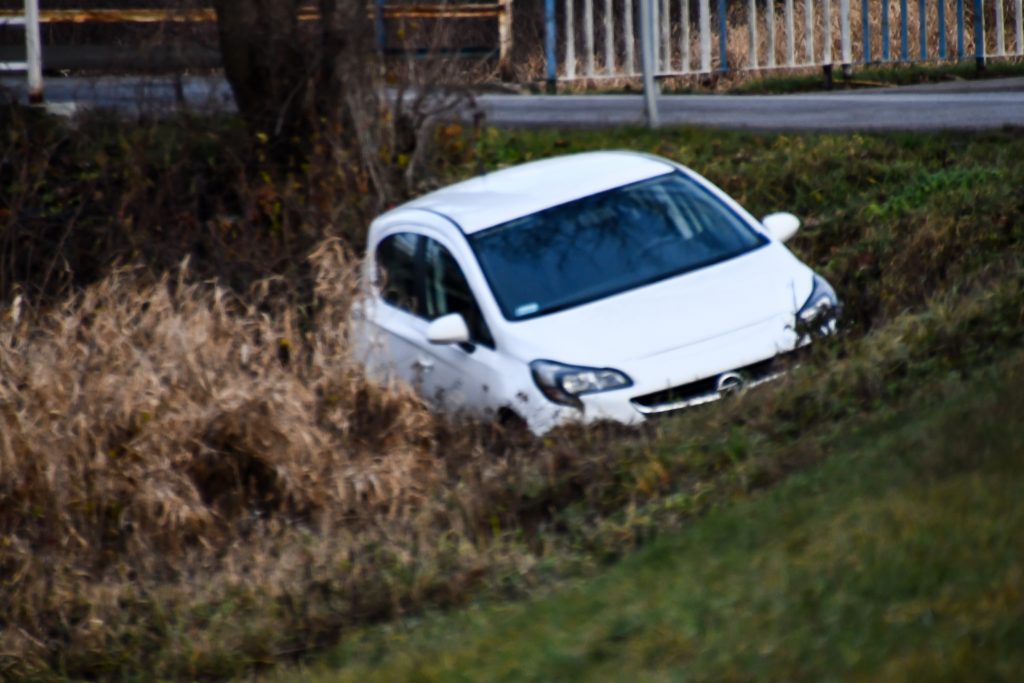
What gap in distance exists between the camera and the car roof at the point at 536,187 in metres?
9.45

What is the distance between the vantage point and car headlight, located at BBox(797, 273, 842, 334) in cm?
841

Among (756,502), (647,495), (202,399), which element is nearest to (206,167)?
(202,399)

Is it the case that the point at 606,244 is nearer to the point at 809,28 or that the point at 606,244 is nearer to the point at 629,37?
the point at 809,28

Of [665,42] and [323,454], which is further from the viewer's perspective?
[665,42]

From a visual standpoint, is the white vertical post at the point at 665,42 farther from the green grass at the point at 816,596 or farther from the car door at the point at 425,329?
the green grass at the point at 816,596

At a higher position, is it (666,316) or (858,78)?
(858,78)

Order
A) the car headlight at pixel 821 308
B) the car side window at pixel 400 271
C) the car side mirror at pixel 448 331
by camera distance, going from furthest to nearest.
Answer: the car side window at pixel 400 271, the car side mirror at pixel 448 331, the car headlight at pixel 821 308

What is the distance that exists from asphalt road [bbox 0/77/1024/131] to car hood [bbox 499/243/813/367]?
590 cm

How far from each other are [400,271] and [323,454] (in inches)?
64.1

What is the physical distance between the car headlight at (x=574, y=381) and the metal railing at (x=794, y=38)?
15687 mm

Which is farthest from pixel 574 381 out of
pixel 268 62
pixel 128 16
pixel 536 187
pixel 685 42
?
pixel 685 42

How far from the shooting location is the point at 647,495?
6.76 m

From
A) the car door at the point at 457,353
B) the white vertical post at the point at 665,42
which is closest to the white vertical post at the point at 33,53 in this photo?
the car door at the point at 457,353

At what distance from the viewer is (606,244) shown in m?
9.12
